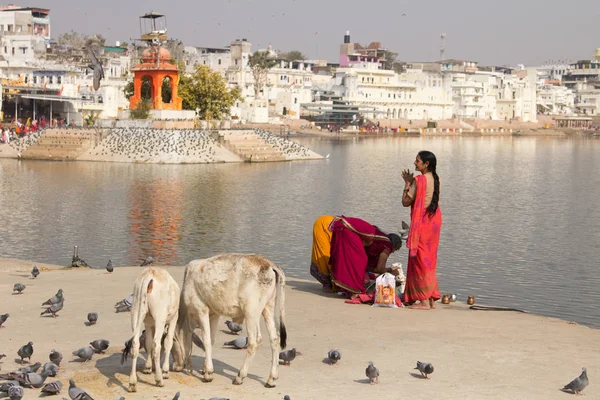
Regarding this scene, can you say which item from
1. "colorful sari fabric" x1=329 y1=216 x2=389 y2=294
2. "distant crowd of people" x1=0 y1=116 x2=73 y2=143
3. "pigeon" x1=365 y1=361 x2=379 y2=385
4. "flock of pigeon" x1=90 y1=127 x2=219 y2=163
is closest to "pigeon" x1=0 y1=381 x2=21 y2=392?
"pigeon" x1=365 y1=361 x2=379 y2=385

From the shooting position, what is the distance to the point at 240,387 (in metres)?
7.23

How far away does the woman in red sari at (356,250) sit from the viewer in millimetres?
10383

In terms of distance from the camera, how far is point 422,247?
1006 centimetres

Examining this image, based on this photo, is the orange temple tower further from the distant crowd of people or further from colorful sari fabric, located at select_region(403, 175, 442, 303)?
colorful sari fabric, located at select_region(403, 175, 442, 303)

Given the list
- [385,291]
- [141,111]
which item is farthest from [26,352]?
[141,111]

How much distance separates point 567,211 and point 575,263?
1118 centimetres

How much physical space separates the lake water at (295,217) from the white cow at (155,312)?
A: 671 centimetres

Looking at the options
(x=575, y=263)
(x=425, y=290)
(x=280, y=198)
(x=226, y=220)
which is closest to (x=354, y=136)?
(x=280, y=198)

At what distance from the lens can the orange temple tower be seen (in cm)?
4688

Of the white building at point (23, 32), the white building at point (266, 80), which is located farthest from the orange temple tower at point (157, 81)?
the white building at point (266, 80)

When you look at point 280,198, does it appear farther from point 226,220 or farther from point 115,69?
Result: point 115,69

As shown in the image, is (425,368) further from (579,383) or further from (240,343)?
(240,343)

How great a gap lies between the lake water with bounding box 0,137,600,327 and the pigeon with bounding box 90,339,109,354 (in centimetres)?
674

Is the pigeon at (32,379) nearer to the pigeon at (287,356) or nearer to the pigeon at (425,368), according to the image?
the pigeon at (287,356)
